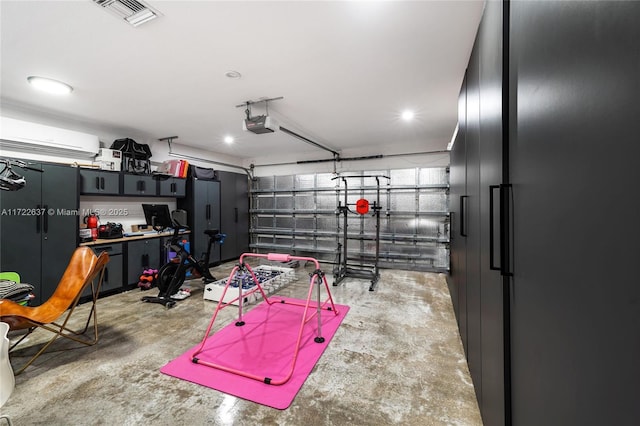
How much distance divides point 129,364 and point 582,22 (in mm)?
3439

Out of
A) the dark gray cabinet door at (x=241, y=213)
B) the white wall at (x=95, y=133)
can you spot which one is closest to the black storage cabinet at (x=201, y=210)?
the dark gray cabinet door at (x=241, y=213)

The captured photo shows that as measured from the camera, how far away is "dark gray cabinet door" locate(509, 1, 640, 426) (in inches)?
19.8

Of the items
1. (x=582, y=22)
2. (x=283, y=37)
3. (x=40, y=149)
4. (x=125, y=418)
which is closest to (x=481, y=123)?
(x=582, y=22)

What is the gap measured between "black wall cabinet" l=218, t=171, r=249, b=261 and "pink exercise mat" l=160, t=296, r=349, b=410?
3.54m

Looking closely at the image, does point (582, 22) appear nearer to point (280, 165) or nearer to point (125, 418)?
point (125, 418)

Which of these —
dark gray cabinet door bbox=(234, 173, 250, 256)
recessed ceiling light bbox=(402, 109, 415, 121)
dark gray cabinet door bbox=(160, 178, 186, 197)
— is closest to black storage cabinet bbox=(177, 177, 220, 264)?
dark gray cabinet door bbox=(160, 178, 186, 197)

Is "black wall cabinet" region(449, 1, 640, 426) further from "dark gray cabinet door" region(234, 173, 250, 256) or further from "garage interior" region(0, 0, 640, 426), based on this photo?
"dark gray cabinet door" region(234, 173, 250, 256)

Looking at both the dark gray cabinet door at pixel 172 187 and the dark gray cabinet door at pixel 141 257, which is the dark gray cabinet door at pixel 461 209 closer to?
the dark gray cabinet door at pixel 141 257

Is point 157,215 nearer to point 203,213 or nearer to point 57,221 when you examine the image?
point 57,221

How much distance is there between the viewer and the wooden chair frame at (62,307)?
2258 millimetres

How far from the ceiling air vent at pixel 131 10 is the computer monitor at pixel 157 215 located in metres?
3.21

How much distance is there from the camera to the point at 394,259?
20.1ft

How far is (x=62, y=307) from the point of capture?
256 centimetres

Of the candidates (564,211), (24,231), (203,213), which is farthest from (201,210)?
(564,211)
